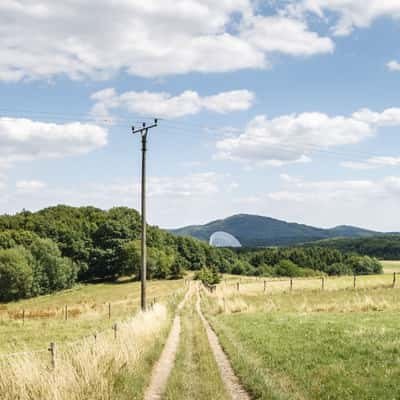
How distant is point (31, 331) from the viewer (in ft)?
105

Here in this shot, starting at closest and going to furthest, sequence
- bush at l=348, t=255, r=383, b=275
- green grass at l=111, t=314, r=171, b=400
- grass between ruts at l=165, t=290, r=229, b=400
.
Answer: green grass at l=111, t=314, r=171, b=400
grass between ruts at l=165, t=290, r=229, b=400
bush at l=348, t=255, r=383, b=275

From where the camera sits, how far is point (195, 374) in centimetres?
1318

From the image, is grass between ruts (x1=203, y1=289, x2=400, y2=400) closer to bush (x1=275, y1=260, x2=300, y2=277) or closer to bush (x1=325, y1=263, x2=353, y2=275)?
bush (x1=275, y1=260, x2=300, y2=277)

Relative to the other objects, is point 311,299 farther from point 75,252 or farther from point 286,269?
point 286,269

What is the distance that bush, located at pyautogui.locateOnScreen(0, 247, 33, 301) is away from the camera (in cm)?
8581

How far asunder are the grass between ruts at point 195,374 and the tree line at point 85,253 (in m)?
74.4

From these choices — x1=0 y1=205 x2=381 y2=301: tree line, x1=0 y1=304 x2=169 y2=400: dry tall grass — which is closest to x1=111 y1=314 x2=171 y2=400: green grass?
x1=0 y1=304 x2=169 y2=400: dry tall grass

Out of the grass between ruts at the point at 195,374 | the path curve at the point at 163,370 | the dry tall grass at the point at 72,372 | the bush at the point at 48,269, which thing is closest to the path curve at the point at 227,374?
the grass between ruts at the point at 195,374

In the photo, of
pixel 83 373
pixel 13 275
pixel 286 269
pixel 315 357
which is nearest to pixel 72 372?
pixel 83 373

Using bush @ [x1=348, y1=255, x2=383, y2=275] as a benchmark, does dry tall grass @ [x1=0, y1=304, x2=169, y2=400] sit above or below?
above

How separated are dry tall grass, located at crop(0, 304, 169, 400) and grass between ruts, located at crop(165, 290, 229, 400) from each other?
128 cm

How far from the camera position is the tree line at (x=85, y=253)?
90356 mm

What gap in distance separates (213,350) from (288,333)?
392 cm

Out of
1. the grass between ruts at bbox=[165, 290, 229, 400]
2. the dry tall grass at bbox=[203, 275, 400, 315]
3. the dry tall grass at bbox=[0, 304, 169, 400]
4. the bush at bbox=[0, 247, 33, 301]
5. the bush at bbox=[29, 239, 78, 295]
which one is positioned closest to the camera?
the dry tall grass at bbox=[0, 304, 169, 400]
